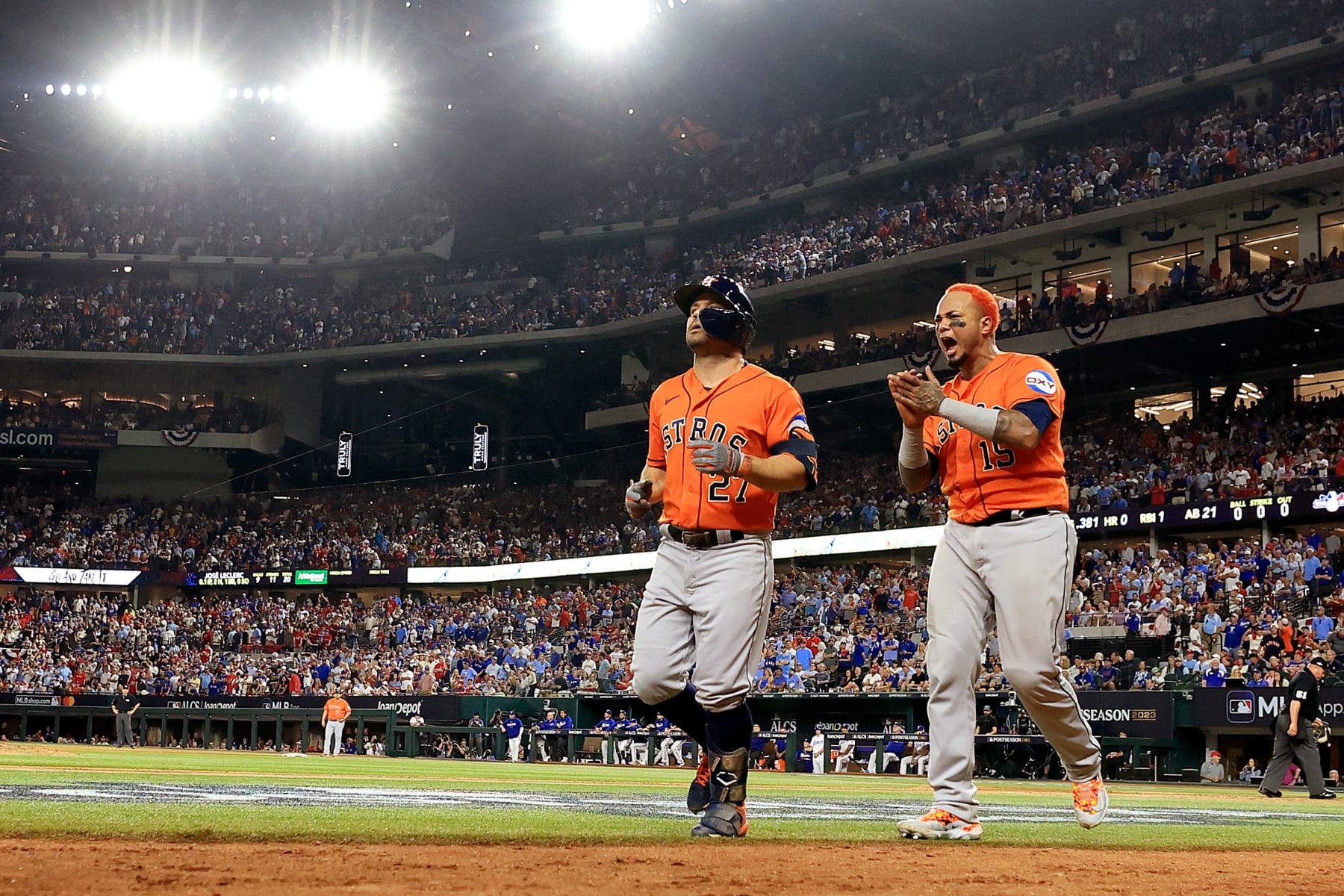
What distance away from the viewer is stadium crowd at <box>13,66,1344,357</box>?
3400 cm

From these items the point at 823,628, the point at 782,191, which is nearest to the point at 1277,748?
the point at 823,628

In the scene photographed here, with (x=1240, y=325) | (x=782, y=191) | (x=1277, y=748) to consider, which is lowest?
(x=1277, y=748)

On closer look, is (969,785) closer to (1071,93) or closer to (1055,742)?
(1055,742)

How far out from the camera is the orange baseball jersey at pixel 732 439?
19.0ft

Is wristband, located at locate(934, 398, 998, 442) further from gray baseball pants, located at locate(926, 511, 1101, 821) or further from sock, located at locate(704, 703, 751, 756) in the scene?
sock, located at locate(704, 703, 751, 756)

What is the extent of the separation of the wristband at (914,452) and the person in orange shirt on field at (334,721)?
22.3m

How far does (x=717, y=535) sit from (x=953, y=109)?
40798mm

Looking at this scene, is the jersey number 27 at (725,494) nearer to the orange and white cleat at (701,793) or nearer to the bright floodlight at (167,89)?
the orange and white cleat at (701,793)

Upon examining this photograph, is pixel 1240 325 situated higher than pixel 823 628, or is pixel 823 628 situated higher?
pixel 1240 325

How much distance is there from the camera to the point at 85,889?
11.0 ft

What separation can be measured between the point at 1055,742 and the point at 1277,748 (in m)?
9.85

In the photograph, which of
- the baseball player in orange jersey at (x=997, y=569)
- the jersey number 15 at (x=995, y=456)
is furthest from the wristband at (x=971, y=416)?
the jersey number 15 at (x=995, y=456)

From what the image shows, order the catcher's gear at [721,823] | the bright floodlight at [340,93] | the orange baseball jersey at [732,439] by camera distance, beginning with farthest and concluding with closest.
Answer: the bright floodlight at [340,93], the orange baseball jersey at [732,439], the catcher's gear at [721,823]

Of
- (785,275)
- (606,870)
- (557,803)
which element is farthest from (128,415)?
(606,870)
